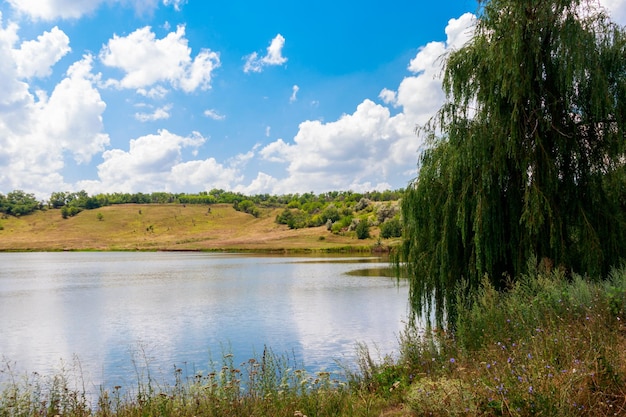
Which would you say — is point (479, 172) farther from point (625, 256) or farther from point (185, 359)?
point (185, 359)

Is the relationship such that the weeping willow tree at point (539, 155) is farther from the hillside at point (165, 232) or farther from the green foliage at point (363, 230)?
the green foliage at point (363, 230)

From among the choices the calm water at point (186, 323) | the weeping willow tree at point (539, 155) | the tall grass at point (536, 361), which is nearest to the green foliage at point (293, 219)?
the calm water at point (186, 323)

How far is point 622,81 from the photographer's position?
37.3 ft

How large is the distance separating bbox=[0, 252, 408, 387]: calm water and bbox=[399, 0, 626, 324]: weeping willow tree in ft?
13.6

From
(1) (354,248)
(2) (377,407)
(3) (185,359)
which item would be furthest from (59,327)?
(1) (354,248)

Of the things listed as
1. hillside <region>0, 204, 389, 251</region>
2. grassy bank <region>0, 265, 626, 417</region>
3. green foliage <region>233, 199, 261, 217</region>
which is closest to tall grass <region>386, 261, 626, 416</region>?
grassy bank <region>0, 265, 626, 417</region>

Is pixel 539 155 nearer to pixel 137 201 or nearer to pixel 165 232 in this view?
pixel 165 232

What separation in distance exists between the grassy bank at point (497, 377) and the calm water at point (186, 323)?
4.05m

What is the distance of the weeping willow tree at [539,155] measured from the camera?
11094 millimetres

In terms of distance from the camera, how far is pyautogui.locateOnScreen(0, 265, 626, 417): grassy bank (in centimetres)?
508

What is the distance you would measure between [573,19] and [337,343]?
11.0 meters

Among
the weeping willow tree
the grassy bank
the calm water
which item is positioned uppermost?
the weeping willow tree

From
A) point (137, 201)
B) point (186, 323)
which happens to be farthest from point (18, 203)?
point (186, 323)

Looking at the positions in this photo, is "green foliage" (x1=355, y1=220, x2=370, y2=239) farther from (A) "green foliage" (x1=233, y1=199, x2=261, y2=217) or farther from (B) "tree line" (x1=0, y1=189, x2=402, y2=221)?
(A) "green foliage" (x1=233, y1=199, x2=261, y2=217)
